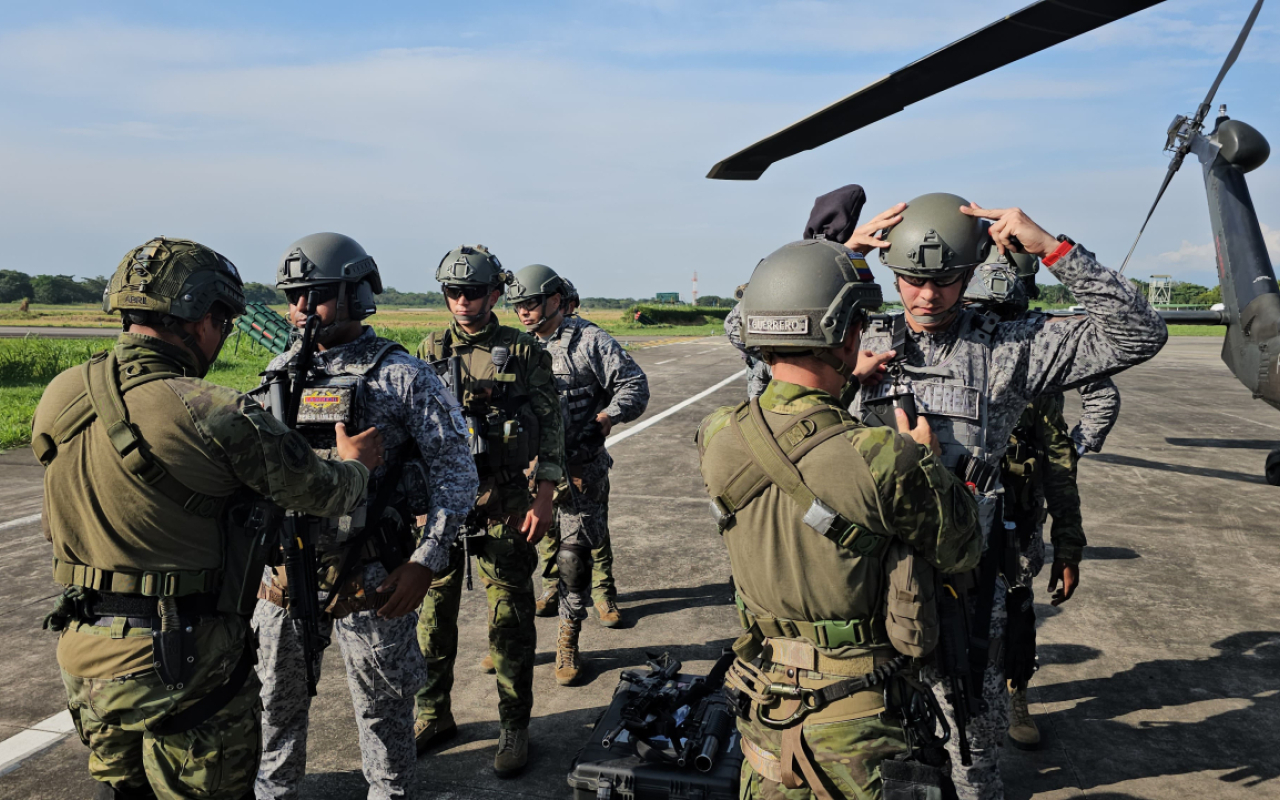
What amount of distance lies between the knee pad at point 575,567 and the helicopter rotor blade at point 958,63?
289cm

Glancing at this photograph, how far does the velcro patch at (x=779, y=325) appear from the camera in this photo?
236 centimetres

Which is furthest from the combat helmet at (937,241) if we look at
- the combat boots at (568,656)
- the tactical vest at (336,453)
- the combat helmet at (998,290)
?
the combat boots at (568,656)

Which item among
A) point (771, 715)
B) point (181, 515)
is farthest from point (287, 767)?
point (771, 715)

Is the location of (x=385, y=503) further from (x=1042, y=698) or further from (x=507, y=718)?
(x=1042, y=698)

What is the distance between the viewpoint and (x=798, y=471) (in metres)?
2.20

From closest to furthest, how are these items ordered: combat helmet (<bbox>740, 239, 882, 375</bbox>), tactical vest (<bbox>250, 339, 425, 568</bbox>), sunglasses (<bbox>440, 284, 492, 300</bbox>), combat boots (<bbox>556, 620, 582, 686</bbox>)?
combat helmet (<bbox>740, 239, 882, 375</bbox>)
tactical vest (<bbox>250, 339, 425, 568</bbox>)
sunglasses (<bbox>440, 284, 492, 300</bbox>)
combat boots (<bbox>556, 620, 582, 686</bbox>)

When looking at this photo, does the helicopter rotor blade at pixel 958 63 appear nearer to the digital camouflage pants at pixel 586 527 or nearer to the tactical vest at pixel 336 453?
the tactical vest at pixel 336 453

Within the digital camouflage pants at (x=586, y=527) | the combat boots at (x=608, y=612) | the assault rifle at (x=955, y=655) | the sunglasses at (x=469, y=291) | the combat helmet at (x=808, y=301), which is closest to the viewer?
the combat helmet at (x=808, y=301)

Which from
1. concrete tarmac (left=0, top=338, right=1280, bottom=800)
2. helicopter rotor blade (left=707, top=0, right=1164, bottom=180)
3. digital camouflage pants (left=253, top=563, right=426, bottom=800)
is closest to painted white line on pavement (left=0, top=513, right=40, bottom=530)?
concrete tarmac (left=0, top=338, right=1280, bottom=800)

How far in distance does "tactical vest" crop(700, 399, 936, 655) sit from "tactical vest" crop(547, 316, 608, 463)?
11.9 ft

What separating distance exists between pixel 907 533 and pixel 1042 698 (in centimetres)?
357

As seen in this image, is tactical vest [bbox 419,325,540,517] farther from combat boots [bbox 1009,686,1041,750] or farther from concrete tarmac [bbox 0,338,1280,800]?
combat boots [bbox 1009,686,1041,750]

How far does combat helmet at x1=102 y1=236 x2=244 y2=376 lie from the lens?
8.42ft

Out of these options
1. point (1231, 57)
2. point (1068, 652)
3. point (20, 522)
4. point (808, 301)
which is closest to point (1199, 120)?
point (1231, 57)
